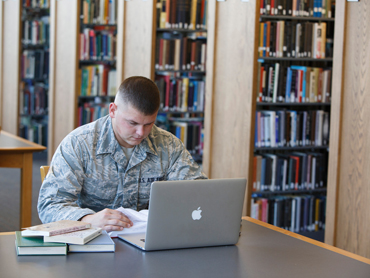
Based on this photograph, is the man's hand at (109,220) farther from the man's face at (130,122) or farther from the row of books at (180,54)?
the row of books at (180,54)

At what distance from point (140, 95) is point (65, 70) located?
4358mm

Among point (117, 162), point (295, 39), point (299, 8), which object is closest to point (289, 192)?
point (295, 39)

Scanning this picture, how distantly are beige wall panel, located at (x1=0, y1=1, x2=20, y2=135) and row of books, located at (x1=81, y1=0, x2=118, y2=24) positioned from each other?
130 cm

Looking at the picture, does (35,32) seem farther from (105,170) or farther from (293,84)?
(105,170)

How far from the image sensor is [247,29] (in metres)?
3.69

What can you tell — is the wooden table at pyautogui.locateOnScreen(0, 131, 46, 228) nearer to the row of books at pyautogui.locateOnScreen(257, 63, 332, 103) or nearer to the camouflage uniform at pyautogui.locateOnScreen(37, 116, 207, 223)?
the camouflage uniform at pyautogui.locateOnScreen(37, 116, 207, 223)

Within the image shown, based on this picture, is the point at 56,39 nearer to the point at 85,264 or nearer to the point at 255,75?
the point at 255,75

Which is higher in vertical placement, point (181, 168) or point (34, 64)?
point (34, 64)

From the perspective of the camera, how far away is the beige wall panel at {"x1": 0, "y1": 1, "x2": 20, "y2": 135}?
6.80 meters

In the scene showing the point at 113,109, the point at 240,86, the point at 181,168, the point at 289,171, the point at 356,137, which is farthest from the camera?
the point at 289,171

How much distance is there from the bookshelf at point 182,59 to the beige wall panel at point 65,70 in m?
1.23

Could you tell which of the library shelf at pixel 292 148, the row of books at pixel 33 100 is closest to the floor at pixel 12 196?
the row of books at pixel 33 100

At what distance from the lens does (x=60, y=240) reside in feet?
4.85

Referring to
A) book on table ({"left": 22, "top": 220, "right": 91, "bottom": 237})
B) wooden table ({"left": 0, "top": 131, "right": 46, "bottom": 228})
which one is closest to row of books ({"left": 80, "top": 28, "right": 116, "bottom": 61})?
wooden table ({"left": 0, "top": 131, "right": 46, "bottom": 228})
